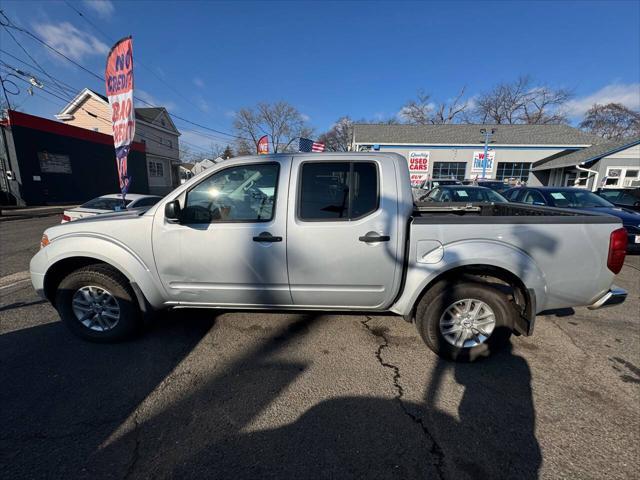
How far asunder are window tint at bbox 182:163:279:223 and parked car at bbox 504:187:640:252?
7.41m

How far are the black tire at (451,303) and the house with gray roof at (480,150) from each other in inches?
1072

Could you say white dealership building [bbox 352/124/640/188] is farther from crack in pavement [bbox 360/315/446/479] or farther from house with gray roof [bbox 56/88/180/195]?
crack in pavement [bbox 360/315/446/479]

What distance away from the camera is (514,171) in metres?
29.1

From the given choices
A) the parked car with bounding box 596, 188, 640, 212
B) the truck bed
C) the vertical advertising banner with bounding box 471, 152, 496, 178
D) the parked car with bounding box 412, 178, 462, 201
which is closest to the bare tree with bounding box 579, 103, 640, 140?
the vertical advertising banner with bounding box 471, 152, 496, 178

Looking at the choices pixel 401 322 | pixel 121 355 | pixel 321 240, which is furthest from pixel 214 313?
pixel 401 322

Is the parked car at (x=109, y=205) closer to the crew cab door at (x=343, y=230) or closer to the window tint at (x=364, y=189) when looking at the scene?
the crew cab door at (x=343, y=230)

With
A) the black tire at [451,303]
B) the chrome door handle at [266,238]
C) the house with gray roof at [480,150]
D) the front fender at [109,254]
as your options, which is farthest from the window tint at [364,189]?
the house with gray roof at [480,150]

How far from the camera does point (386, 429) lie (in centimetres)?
207

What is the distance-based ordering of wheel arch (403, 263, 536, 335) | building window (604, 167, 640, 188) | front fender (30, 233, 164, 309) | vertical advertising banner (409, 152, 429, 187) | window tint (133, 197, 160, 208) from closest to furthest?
wheel arch (403, 263, 536, 335) < front fender (30, 233, 164, 309) < window tint (133, 197, 160, 208) < building window (604, 167, 640, 188) < vertical advertising banner (409, 152, 429, 187)

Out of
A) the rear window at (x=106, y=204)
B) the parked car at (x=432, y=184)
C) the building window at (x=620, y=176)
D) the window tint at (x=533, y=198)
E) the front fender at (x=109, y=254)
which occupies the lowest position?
the front fender at (x=109, y=254)

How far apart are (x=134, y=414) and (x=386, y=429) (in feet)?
6.31

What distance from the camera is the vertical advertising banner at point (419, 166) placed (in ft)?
94.5

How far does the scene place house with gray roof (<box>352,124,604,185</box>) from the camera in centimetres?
2825

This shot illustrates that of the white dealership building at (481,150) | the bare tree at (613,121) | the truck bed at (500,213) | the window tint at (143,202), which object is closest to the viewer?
the truck bed at (500,213)
